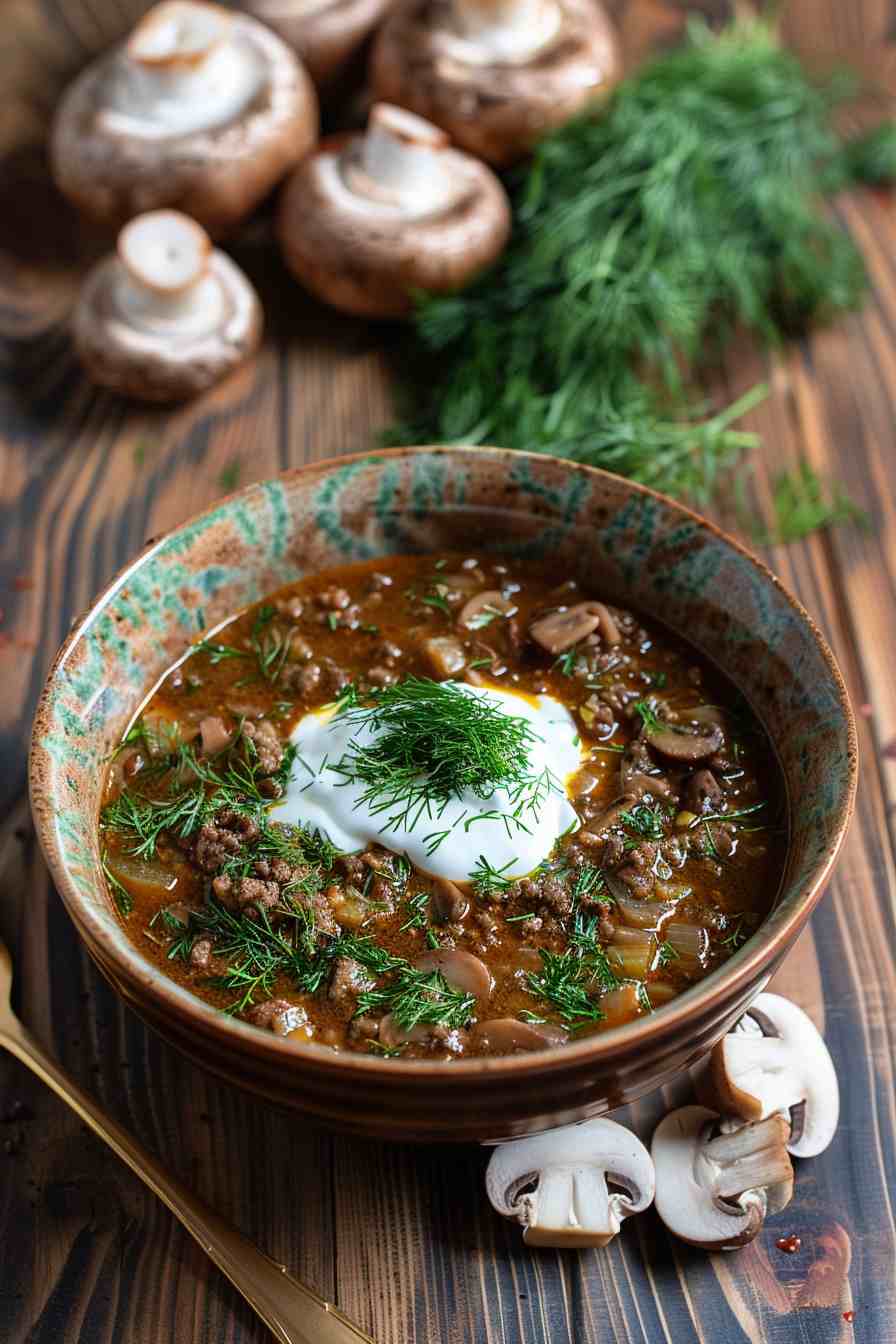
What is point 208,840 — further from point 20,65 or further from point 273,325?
point 20,65

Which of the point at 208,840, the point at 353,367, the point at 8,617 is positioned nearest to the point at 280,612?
the point at 208,840

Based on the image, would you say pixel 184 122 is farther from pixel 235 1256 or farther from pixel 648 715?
pixel 235 1256

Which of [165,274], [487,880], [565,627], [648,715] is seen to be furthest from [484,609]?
[165,274]

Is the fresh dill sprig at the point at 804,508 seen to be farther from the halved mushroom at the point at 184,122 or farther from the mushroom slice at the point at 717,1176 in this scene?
the halved mushroom at the point at 184,122

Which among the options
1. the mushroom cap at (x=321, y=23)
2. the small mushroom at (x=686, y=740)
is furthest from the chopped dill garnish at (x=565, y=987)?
the mushroom cap at (x=321, y=23)

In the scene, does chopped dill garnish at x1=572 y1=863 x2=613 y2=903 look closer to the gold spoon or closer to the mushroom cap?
the gold spoon
